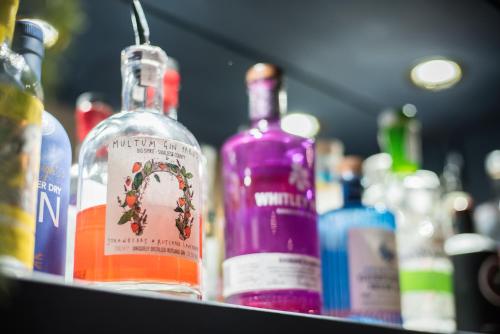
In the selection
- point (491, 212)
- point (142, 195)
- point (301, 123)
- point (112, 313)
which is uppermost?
point (301, 123)

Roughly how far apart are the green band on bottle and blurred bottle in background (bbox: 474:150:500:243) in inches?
13.1

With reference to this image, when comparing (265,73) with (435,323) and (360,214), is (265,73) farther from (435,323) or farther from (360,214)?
(435,323)

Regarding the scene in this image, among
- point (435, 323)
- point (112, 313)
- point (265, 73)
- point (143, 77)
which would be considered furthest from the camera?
point (435, 323)

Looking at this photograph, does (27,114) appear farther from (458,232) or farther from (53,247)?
(458,232)

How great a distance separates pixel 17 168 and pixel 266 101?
0.39 meters

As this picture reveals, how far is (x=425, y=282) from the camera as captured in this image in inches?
38.9

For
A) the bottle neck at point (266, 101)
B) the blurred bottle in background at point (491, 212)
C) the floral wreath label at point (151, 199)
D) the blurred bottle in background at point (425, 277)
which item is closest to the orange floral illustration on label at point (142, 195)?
the floral wreath label at point (151, 199)

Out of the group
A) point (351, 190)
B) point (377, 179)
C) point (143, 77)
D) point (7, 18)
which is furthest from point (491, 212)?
point (7, 18)

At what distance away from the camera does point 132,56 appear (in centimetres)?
70

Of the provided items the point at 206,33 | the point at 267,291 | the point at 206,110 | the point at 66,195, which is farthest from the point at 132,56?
the point at 206,110

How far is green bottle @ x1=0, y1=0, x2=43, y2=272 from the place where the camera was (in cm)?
49

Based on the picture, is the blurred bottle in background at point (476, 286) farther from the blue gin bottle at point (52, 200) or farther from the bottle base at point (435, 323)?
the blue gin bottle at point (52, 200)

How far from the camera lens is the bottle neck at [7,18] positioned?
1.84 feet

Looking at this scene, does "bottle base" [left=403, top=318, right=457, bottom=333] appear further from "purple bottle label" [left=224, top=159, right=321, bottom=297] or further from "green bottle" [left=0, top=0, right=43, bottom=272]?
"green bottle" [left=0, top=0, right=43, bottom=272]
